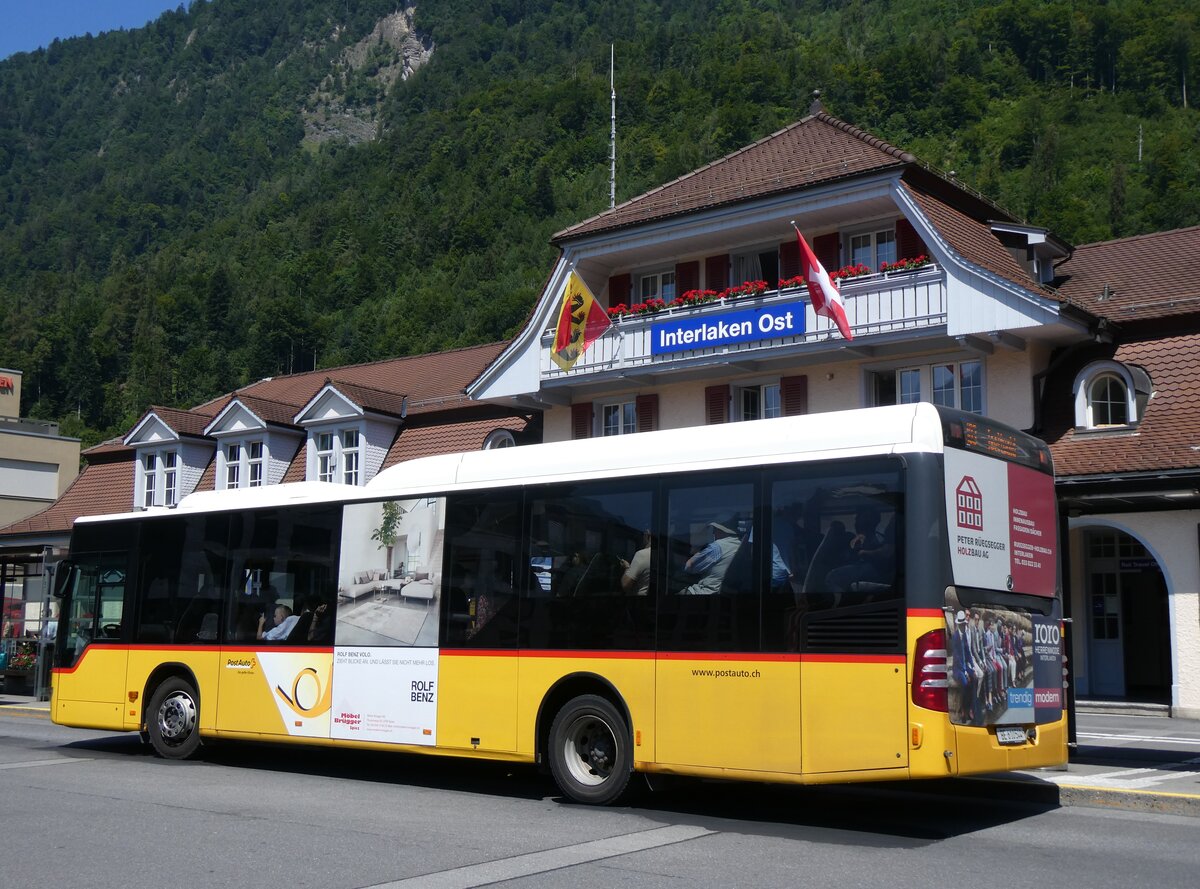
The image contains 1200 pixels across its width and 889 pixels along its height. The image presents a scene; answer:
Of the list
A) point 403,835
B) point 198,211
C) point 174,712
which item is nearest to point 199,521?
point 174,712

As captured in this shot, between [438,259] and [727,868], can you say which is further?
[438,259]

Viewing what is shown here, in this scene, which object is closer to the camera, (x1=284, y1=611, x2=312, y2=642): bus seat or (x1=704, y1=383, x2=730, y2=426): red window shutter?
(x1=284, y1=611, x2=312, y2=642): bus seat

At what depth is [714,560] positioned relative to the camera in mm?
11164

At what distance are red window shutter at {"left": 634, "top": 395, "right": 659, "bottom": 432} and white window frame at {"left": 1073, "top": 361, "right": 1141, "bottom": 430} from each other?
8606 mm

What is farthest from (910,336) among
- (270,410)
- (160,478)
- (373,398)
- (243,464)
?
(160,478)

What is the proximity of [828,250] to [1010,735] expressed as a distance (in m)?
17.2

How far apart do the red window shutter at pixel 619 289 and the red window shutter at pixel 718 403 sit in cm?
314

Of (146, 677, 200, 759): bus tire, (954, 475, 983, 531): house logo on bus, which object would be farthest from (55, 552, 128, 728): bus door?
(954, 475, 983, 531): house logo on bus

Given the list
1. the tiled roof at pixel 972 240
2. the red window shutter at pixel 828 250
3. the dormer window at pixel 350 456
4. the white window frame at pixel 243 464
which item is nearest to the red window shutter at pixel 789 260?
the red window shutter at pixel 828 250

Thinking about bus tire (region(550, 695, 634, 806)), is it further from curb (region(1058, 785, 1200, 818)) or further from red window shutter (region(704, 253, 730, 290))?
red window shutter (region(704, 253, 730, 290))

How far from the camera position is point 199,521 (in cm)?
1586

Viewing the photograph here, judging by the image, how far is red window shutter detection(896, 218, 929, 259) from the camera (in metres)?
25.2

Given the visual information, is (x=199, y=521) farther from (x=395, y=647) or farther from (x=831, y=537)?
(x=831, y=537)

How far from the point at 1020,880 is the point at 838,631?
2.44 m
